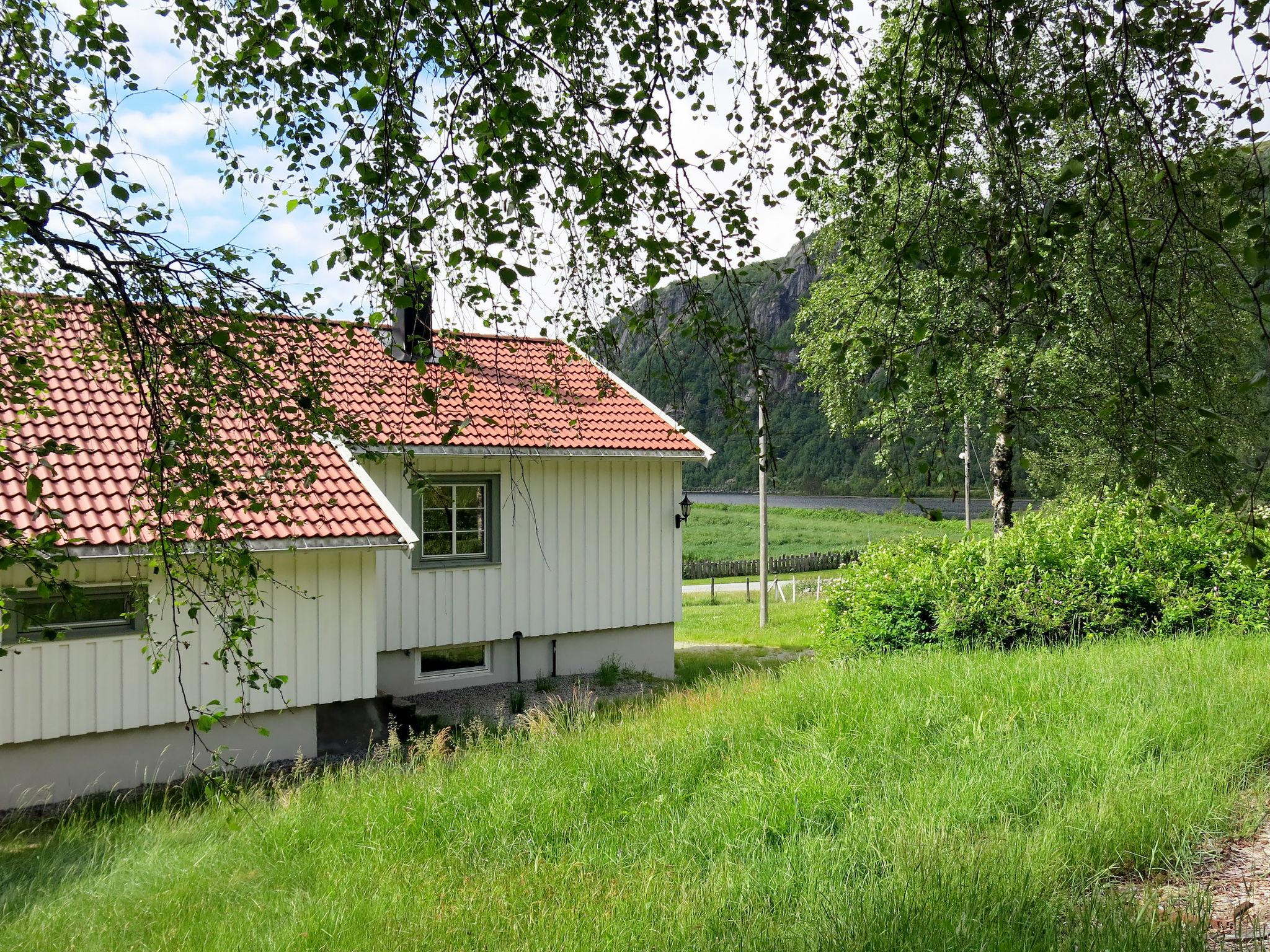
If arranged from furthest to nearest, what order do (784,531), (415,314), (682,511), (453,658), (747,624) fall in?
1. (784,531)
2. (747,624)
3. (682,511)
4. (453,658)
5. (415,314)

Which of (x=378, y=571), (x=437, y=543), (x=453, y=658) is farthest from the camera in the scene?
(x=453, y=658)

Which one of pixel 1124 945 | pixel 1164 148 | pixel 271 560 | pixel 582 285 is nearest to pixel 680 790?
pixel 1124 945

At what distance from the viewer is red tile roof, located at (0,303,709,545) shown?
414 cm

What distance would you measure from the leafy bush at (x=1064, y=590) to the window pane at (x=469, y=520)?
239 inches

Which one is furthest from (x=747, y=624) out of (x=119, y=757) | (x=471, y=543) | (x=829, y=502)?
(x=829, y=502)

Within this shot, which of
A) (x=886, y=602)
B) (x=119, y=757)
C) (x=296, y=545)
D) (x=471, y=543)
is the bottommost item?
(x=119, y=757)

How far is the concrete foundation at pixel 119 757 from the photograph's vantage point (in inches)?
350

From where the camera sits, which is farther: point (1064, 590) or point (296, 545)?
point (1064, 590)

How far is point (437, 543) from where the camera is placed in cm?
1391

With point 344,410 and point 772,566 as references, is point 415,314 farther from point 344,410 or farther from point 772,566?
point 772,566

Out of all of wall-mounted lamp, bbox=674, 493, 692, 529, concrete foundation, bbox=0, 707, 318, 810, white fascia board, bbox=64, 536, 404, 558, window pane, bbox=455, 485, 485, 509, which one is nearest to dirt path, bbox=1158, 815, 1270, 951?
white fascia board, bbox=64, 536, 404, 558

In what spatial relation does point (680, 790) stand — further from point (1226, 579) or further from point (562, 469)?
point (562, 469)

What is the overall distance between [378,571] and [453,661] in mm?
2235

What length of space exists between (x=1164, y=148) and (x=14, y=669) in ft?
33.8
